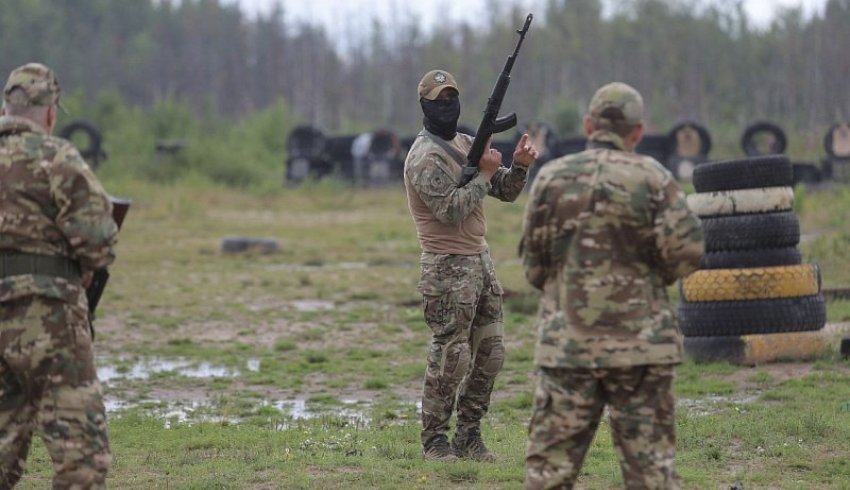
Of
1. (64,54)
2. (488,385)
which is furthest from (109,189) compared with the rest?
(64,54)

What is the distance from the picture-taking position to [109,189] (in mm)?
33531

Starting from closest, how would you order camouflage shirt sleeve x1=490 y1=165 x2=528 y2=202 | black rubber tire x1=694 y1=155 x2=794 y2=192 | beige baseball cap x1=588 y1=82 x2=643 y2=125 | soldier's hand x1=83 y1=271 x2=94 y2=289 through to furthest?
beige baseball cap x1=588 y1=82 x2=643 y2=125, soldier's hand x1=83 y1=271 x2=94 y2=289, camouflage shirt sleeve x1=490 y1=165 x2=528 y2=202, black rubber tire x1=694 y1=155 x2=794 y2=192

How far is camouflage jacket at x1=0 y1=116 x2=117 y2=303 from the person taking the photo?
518 cm

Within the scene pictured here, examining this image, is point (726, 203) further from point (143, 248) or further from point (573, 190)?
point (143, 248)

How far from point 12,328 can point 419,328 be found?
344 inches

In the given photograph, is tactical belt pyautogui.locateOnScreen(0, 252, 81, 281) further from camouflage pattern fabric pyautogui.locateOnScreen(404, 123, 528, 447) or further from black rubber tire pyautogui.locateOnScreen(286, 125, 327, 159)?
black rubber tire pyautogui.locateOnScreen(286, 125, 327, 159)

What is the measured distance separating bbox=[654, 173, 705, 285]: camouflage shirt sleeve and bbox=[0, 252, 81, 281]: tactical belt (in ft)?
7.60

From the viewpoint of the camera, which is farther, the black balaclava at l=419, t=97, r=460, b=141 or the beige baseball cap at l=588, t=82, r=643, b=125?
the black balaclava at l=419, t=97, r=460, b=141

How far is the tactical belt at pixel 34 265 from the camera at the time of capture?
17.1 feet

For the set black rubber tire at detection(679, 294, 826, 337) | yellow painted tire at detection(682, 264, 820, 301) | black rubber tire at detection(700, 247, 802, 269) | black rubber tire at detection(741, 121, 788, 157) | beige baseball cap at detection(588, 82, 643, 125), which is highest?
black rubber tire at detection(741, 121, 788, 157)

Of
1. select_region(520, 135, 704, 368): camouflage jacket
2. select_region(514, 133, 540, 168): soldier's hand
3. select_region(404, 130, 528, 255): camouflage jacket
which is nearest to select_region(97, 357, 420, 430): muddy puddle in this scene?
select_region(404, 130, 528, 255): camouflage jacket

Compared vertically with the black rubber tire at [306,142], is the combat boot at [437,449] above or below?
below

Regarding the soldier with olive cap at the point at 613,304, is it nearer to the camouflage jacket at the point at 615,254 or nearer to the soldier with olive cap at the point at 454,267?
the camouflage jacket at the point at 615,254

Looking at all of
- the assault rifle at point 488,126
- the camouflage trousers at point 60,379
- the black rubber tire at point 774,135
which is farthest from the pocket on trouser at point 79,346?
the black rubber tire at point 774,135
